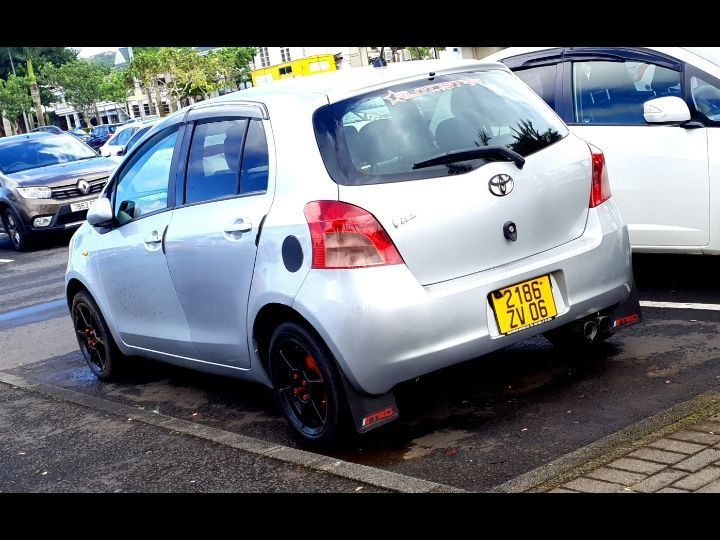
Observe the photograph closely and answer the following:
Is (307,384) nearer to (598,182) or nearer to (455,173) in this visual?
(455,173)

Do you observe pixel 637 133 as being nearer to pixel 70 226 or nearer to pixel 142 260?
pixel 142 260

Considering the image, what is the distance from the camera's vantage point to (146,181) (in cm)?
594

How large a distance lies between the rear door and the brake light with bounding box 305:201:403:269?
51cm

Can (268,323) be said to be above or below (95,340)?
above

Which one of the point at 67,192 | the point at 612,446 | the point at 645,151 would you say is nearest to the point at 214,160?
the point at 612,446

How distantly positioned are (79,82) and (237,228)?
332ft

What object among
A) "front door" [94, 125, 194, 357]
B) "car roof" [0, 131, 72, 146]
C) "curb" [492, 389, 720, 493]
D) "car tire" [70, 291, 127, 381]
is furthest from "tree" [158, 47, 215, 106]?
"curb" [492, 389, 720, 493]

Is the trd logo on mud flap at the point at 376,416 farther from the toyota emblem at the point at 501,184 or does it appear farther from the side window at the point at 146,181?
the side window at the point at 146,181

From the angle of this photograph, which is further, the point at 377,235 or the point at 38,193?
the point at 38,193

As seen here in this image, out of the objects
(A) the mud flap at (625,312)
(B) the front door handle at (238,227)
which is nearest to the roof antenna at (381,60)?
(B) the front door handle at (238,227)

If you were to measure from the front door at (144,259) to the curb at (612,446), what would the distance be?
242 cm

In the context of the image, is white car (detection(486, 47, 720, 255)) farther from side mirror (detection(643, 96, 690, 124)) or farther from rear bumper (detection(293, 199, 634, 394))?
rear bumper (detection(293, 199, 634, 394))

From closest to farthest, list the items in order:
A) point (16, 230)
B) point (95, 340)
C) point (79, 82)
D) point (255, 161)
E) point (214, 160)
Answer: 1. point (255, 161)
2. point (214, 160)
3. point (95, 340)
4. point (16, 230)
5. point (79, 82)
